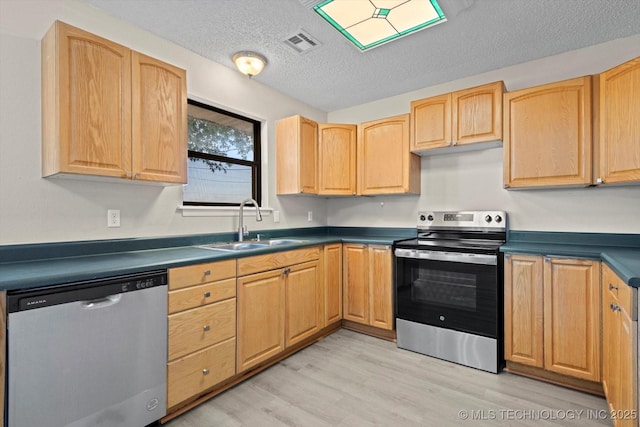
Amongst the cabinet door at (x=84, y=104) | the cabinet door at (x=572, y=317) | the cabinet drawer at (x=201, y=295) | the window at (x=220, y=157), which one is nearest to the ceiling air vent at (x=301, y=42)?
the window at (x=220, y=157)

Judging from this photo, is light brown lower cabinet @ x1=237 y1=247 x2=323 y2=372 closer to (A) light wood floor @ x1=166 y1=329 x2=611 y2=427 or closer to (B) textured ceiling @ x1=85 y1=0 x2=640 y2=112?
(A) light wood floor @ x1=166 y1=329 x2=611 y2=427

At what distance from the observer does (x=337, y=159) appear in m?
3.43

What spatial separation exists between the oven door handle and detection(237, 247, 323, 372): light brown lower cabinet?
80 cm

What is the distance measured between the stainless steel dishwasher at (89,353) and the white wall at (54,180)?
66 centimetres

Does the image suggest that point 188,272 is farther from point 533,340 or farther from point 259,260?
point 533,340

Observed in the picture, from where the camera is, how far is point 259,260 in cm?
230

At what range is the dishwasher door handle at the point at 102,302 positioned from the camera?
146cm

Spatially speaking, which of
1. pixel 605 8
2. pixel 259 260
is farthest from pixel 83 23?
pixel 605 8

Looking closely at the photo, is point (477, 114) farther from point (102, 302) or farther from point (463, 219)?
point (102, 302)

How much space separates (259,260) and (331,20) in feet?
5.73

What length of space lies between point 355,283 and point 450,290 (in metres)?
0.93

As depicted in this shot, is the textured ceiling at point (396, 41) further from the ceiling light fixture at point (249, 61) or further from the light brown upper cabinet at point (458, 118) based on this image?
the light brown upper cabinet at point (458, 118)

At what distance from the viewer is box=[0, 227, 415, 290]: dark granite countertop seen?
4.50 feet

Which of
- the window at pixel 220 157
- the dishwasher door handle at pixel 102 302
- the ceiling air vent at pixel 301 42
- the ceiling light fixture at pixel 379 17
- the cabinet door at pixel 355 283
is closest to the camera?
the dishwasher door handle at pixel 102 302
